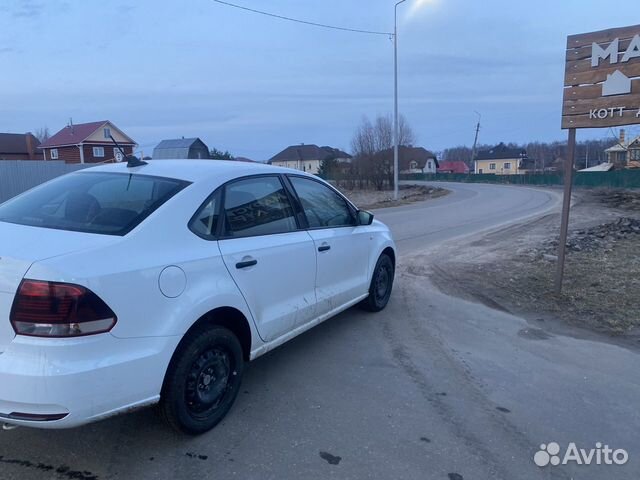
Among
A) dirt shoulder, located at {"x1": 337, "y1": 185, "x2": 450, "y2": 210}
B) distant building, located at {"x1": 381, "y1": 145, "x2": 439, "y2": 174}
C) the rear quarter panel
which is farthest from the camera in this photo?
distant building, located at {"x1": 381, "y1": 145, "x2": 439, "y2": 174}

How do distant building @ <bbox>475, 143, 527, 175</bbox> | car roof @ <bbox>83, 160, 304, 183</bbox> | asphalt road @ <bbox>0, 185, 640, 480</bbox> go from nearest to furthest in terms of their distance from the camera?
asphalt road @ <bbox>0, 185, 640, 480</bbox>
car roof @ <bbox>83, 160, 304, 183</bbox>
distant building @ <bbox>475, 143, 527, 175</bbox>

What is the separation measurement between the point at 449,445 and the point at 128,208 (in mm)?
2555

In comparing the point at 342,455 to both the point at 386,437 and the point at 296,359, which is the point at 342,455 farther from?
the point at 296,359

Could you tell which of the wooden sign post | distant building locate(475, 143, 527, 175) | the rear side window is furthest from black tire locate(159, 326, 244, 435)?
distant building locate(475, 143, 527, 175)

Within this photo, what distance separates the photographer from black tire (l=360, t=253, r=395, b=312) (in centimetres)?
577

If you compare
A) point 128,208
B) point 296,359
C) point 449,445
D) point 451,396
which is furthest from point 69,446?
point 451,396

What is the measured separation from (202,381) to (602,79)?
5.98 metres

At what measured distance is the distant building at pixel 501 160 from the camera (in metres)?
119

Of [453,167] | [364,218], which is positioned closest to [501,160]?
[453,167]

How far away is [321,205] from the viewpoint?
4836mm

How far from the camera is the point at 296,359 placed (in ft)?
14.9

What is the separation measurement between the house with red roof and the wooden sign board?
4552 cm

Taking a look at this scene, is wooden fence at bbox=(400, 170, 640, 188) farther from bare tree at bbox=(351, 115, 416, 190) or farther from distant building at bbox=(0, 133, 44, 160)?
distant building at bbox=(0, 133, 44, 160)

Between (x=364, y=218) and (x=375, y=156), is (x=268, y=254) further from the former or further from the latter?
(x=375, y=156)
